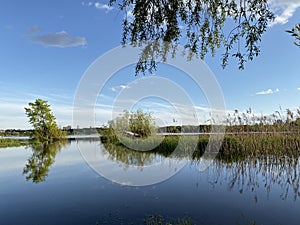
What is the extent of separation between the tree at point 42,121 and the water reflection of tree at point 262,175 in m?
26.1

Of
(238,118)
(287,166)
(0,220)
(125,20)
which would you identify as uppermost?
(125,20)

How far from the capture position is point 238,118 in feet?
28.9

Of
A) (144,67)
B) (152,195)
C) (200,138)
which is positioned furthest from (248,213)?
(200,138)

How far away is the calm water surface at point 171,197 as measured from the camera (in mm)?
4008

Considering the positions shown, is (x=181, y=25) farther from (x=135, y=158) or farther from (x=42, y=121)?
(x=42, y=121)

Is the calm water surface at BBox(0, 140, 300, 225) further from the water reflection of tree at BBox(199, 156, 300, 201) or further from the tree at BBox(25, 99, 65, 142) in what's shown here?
the tree at BBox(25, 99, 65, 142)

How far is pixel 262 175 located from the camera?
632 centimetres

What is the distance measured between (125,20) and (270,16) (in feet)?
5.62

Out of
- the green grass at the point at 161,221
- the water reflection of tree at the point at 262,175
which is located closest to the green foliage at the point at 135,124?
the water reflection of tree at the point at 262,175

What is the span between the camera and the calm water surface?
4008mm

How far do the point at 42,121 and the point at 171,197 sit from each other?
92.1ft

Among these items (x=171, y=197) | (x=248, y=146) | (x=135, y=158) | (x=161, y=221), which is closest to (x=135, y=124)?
(x=135, y=158)

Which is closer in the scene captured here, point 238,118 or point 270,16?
point 270,16

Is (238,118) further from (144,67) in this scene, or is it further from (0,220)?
(0,220)
